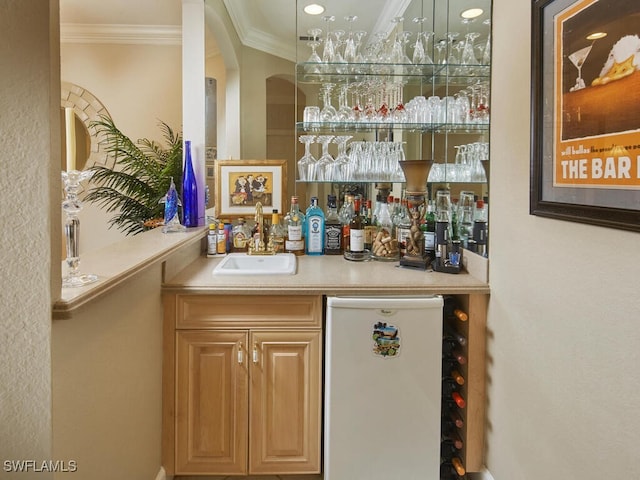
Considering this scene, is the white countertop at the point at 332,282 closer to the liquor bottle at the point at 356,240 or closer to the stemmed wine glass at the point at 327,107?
the liquor bottle at the point at 356,240

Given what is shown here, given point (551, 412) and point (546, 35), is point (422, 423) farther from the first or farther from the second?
point (546, 35)

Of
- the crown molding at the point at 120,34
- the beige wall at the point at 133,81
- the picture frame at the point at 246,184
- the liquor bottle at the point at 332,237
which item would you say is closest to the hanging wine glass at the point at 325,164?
the liquor bottle at the point at 332,237

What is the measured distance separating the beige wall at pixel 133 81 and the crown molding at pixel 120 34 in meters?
0.05

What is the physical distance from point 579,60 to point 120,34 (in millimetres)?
4128

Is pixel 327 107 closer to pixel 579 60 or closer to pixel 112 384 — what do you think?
pixel 579 60

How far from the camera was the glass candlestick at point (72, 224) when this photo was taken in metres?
1.10

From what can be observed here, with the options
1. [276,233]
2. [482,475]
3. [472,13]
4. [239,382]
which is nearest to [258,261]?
[276,233]

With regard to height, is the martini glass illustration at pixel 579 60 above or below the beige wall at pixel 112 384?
above

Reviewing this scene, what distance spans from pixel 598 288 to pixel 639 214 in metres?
0.24

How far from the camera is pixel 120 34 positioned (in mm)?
4117

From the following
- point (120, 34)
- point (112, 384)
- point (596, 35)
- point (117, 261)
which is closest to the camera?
point (596, 35)

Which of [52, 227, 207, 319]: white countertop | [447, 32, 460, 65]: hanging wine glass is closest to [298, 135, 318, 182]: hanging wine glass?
[52, 227, 207, 319]: white countertop

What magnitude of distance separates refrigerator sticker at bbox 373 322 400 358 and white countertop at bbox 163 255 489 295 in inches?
5.6

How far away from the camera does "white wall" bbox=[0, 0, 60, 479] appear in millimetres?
926
